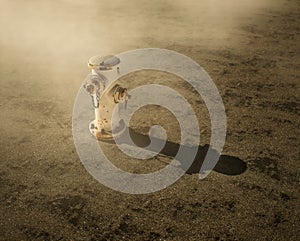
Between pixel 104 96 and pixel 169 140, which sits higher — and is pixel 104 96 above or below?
above

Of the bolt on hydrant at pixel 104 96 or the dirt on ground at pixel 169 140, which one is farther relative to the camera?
the bolt on hydrant at pixel 104 96

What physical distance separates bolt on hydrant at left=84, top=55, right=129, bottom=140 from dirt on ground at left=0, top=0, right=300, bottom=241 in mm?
314

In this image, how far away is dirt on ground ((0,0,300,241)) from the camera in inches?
161

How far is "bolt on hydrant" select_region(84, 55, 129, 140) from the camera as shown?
491cm

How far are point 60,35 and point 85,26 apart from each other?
125 centimetres

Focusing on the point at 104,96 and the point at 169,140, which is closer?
the point at 104,96

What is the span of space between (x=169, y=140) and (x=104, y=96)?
1475 mm

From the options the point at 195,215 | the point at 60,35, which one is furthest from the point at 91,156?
the point at 60,35

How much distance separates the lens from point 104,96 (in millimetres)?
5184

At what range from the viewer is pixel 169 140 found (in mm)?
5621

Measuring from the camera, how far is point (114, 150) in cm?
535

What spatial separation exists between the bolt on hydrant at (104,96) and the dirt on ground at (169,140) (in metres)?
0.31

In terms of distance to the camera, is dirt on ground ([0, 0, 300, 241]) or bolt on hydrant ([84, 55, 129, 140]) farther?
bolt on hydrant ([84, 55, 129, 140])

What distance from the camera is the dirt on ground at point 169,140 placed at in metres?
4.09
